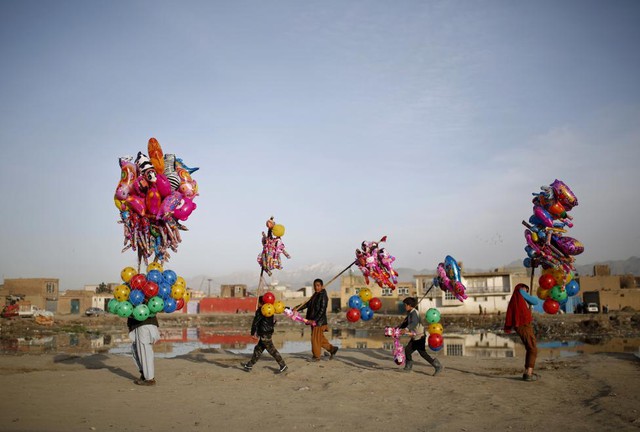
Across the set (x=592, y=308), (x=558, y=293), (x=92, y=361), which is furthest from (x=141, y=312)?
(x=592, y=308)

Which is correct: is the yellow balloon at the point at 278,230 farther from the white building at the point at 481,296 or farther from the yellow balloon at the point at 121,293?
the white building at the point at 481,296

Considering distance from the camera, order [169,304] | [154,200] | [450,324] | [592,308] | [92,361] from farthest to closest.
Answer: [592,308] → [450,324] → [92,361] → [154,200] → [169,304]

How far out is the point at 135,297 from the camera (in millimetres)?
10633

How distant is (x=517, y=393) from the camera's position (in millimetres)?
9992

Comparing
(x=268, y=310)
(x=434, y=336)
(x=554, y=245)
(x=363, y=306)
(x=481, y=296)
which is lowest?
(x=481, y=296)

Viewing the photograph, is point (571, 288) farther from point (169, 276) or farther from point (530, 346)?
point (169, 276)

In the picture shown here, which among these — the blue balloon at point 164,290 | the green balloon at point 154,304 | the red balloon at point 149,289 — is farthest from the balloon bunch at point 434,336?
the red balloon at point 149,289

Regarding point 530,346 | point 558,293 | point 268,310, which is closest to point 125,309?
point 268,310

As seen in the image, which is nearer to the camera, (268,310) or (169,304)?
(169,304)

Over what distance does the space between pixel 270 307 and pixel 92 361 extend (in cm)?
651

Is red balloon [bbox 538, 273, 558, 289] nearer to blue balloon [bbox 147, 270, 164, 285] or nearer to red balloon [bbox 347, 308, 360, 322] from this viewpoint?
red balloon [bbox 347, 308, 360, 322]

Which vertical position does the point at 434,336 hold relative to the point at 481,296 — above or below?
above

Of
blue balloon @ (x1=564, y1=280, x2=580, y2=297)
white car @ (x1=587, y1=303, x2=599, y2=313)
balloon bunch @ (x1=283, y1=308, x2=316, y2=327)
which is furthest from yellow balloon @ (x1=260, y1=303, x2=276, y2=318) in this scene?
white car @ (x1=587, y1=303, x2=599, y2=313)

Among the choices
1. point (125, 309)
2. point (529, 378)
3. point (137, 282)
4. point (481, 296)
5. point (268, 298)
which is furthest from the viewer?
Answer: point (481, 296)
